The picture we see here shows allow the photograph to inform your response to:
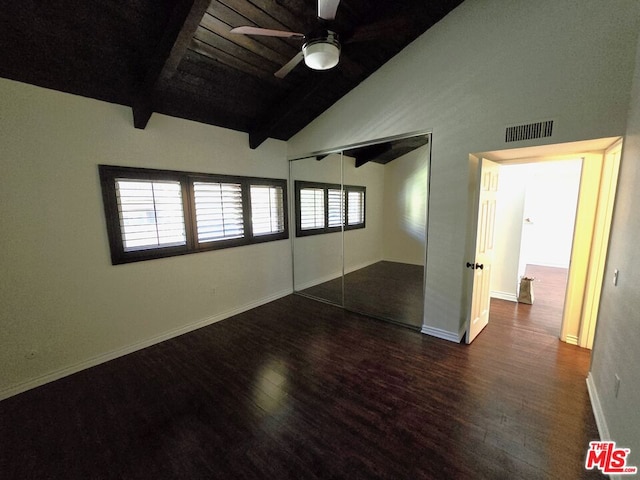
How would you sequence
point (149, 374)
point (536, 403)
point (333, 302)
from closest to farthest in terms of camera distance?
point (536, 403) < point (149, 374) < point (333, 302)

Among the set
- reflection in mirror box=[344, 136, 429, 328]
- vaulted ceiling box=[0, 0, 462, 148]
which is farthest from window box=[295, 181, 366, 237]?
vaulted ceiling box=[0, 0, 462, 148]

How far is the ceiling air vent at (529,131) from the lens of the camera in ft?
7.02

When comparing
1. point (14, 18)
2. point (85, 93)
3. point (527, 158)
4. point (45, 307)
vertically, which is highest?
point (14, 18)

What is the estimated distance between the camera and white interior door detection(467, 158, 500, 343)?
2695 millimetres

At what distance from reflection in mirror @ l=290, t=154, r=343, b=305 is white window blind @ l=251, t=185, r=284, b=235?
26cm

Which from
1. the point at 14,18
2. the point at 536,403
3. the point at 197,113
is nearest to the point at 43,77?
the point at 14,18

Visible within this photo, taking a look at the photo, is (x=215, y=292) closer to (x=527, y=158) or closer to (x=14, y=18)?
(x=14, y=18)

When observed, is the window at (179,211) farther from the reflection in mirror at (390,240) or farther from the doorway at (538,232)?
the doorway at (538,232)

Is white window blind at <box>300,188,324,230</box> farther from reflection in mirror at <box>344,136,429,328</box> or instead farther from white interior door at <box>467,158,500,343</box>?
white interior door at <box>467,158,500,343</box>

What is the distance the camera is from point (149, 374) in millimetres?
2430

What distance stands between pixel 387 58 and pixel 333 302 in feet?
11.5

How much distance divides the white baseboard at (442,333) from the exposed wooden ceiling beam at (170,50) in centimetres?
375

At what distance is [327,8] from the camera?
65.7 inches

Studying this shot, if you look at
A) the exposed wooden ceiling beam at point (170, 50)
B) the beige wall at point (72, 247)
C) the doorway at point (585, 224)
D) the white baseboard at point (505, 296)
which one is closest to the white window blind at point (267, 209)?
the beige wall at point (72, 247)
